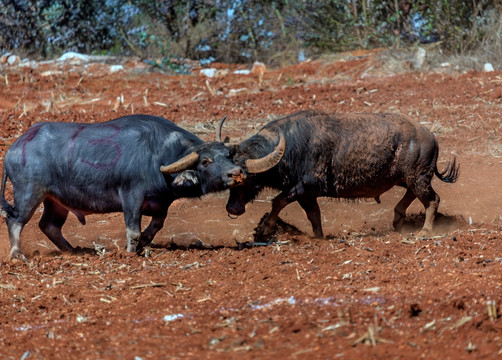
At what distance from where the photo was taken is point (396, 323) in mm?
4629

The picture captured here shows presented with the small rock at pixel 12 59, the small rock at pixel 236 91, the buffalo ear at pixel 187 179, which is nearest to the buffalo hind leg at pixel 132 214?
the buffalo ear at pixel 187 179

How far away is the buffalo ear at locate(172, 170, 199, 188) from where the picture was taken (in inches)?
298

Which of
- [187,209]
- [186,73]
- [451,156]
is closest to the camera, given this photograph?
[187,209]

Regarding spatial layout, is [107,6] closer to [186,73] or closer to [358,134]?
[186,73]

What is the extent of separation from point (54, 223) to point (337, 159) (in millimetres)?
3196

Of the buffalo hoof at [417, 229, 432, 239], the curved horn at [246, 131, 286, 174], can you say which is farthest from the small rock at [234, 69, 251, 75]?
the curved horn at [246, 131, 286, 174]

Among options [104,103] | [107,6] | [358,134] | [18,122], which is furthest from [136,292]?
[107,6]

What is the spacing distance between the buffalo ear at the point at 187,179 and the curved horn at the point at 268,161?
1.81 ft

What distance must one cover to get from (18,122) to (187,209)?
4373 millimetres

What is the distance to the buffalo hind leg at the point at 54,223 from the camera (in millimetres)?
8359

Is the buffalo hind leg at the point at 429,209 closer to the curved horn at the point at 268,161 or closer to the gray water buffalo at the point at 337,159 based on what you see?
the gray water buffalo at the point at 337,159

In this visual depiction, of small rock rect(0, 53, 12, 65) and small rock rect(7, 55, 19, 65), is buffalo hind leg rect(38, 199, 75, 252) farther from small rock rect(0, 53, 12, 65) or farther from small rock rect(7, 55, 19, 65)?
small rock rect(0, 53, 12, 65)

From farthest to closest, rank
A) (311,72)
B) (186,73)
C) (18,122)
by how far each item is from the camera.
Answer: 1. (186,73)
2. (311,72)
3. (18,122)

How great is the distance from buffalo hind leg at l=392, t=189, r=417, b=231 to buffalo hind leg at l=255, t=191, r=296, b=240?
1492mm
